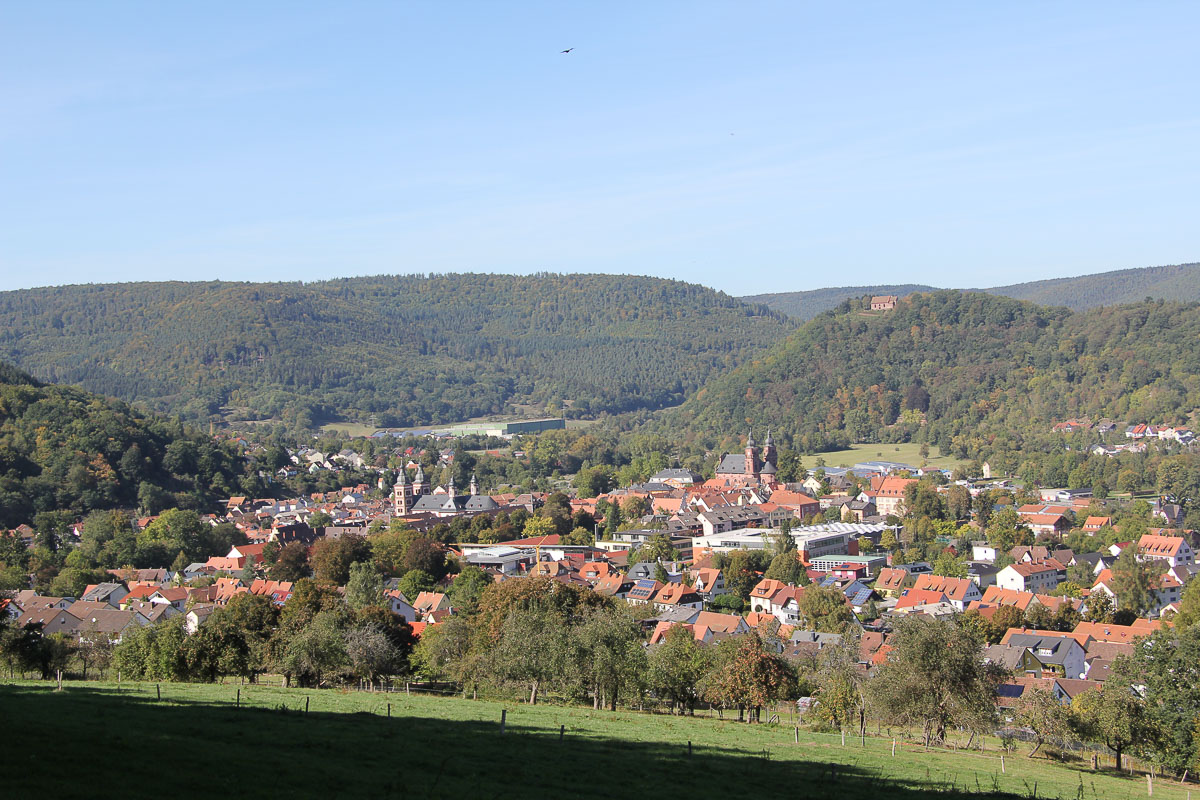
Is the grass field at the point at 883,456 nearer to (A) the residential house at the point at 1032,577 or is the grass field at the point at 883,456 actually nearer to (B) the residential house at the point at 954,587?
(A) the residential house at the point at 1032,577

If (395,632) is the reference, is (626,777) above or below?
above

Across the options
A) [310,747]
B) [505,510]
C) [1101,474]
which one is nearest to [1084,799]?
[310,747]

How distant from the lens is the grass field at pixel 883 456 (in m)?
128

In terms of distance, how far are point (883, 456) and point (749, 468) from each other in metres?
26.0

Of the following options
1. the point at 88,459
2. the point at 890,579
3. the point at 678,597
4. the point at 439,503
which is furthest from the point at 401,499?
the point at 890,579

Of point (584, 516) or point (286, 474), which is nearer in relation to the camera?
point (584, 516)

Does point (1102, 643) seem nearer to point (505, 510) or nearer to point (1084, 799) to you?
point (1084, 799)

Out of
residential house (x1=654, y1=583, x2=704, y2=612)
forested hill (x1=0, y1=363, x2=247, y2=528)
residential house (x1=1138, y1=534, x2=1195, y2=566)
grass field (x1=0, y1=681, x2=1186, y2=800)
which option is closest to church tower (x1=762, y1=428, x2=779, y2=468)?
residential house (x1=1138, y1=534, x2=1195, y2=566)

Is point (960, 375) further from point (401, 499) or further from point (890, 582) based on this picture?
point (890, 582)

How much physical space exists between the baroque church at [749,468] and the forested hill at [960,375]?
82.2ft

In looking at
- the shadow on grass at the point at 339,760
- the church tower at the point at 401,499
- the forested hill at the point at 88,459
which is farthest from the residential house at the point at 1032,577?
the forested hill at the point at 88,459

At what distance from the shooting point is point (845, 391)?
6422 inches

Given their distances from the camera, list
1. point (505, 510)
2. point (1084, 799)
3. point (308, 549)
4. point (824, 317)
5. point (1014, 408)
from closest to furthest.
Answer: point (1084, 799)
point (308, 549)
point (505, 510)
point (1014, 408)
point (824, 317)

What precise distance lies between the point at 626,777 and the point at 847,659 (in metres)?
14.7
